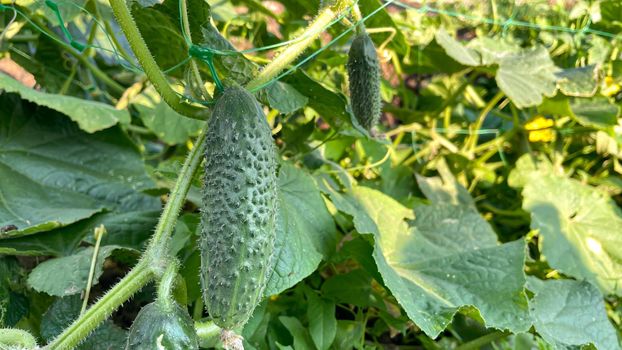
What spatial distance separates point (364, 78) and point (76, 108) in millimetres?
775

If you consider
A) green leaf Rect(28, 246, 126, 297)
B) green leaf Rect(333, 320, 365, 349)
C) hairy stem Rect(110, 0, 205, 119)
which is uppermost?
hairy stem Rect(110, 0, 205, 119)

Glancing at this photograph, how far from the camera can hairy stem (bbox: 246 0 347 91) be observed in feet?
3.81

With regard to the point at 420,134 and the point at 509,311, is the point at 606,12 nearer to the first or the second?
the point at 420,134

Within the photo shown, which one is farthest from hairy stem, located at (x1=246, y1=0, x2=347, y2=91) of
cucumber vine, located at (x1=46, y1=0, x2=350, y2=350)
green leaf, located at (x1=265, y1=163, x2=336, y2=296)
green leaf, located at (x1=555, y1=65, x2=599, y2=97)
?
green leaf, located at (x1=555, y1=65, x2=599, y2=97)

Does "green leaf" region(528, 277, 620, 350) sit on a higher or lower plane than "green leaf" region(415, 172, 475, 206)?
higher

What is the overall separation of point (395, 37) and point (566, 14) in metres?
1.26

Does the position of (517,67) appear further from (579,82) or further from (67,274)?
(67,274)

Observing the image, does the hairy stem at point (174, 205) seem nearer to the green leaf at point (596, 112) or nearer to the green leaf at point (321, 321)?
the green leaf at point (321, 321)

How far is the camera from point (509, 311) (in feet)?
4.35

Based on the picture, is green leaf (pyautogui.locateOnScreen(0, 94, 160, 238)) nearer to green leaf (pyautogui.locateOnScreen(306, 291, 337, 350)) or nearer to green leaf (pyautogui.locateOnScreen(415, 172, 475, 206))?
green leaf (pyautogui.locateOnScreen(306, 291, 337, 350))

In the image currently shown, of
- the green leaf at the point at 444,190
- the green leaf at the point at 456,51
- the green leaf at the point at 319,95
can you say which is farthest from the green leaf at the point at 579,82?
the green leaf at the point at 319,95

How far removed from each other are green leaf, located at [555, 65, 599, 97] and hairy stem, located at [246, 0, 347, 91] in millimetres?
1166

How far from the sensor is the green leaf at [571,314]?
1.46 meters

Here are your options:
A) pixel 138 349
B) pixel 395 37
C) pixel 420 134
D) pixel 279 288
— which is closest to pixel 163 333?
pixel 138 349
